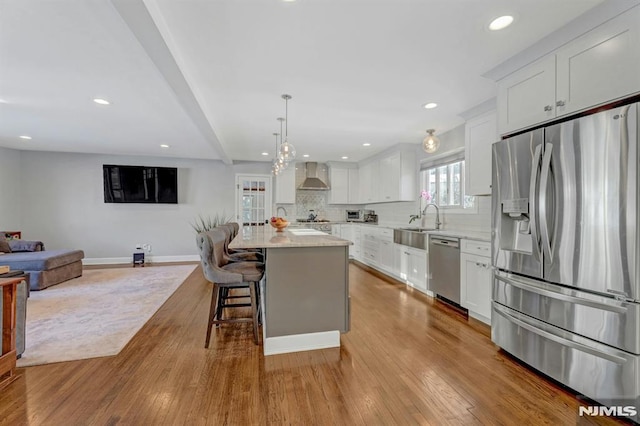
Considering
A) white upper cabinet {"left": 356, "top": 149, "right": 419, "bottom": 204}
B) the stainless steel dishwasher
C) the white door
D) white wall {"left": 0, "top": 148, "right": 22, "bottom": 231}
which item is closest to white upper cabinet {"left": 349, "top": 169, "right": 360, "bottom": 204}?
white upper cabinet {"left": 356, "top": 149, "right": 419, "bottom": 204}

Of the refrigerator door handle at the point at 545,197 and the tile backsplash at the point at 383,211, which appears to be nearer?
the refrigerator door handle at the point at 545,197

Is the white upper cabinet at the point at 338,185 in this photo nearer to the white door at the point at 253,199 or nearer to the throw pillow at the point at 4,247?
the white door at the point at 253,199

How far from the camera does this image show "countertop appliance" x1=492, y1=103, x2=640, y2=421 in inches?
61.9

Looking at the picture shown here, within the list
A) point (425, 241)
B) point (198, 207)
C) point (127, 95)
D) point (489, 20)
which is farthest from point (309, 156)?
point (489, 20)

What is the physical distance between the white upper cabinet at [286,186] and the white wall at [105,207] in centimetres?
85

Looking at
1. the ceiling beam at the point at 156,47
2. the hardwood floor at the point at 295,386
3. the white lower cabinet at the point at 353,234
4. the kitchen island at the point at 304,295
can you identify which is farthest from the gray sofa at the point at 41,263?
the white lower cabinet at the point at 353,234

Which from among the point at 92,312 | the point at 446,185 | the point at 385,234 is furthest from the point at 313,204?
the point at 92,312

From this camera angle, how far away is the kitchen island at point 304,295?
2.32 m

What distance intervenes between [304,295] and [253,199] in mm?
5105

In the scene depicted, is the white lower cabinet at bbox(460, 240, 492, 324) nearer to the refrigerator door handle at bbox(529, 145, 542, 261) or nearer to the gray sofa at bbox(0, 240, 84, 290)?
the refrigerator door handle at bbox(529, 145, 542, 261)

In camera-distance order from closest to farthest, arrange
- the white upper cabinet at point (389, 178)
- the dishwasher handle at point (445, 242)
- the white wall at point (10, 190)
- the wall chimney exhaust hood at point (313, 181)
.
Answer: the dishwasher handle at point (445, 242) → the white upper cabinet at point (389, 178) → the white wall at point (10, 190) → the wall chimney exhaust hood at point (313, 181)

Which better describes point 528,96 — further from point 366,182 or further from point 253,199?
point 253,199

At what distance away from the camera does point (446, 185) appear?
179 inches

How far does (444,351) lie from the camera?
239 centimetres
